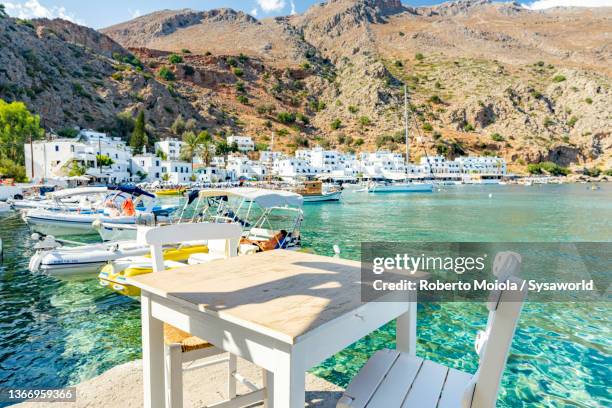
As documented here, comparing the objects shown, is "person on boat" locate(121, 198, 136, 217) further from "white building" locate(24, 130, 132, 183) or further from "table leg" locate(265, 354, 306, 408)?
"white building" locate(24, 130, 132, 183)

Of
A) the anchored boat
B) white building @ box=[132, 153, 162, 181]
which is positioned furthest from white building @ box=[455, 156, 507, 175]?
the anchored boat

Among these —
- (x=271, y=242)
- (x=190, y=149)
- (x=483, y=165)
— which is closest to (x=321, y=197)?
(x=271, y=242)

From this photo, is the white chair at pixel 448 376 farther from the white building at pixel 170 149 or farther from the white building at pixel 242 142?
the white building at pixel 242 142

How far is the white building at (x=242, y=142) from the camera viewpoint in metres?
81.8

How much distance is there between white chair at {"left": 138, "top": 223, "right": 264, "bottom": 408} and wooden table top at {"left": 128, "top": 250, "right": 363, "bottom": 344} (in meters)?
0.46

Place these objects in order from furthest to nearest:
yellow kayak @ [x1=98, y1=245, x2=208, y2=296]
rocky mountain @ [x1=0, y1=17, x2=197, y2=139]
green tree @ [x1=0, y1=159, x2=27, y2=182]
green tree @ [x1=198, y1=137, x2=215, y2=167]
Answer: green tree @ [x1=198, y1=137, x2=215, y2=167] → rocky mountain @ [x1=0, y1=17, x2=197, y2=139] → green tree @ [x1=0, y1=159, x2=27, y2=182] → yellow kayak @ [x1=98, y1=245, x2=208, y2=296]

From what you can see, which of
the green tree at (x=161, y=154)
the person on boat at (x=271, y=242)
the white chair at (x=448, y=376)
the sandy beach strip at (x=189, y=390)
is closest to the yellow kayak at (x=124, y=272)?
the person on boat at (x=271, y=242)

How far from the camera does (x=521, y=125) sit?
9950 centimetres

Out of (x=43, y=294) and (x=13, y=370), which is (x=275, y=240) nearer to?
(x=43, y=294)

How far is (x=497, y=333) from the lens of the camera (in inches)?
59.8

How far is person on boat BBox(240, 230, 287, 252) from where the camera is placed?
10332 millimetres

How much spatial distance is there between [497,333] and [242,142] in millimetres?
84002

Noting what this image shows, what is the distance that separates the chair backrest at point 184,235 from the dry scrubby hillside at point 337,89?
248 feet

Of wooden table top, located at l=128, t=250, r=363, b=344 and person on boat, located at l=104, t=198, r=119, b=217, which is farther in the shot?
person on boat, located at l=104, t=198, r=119, b=217
